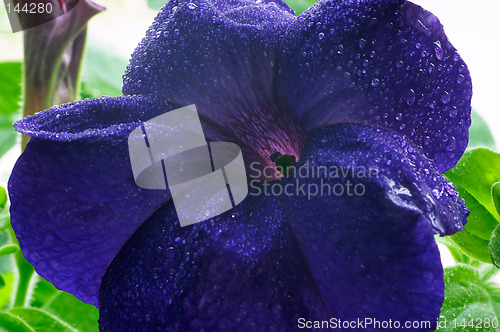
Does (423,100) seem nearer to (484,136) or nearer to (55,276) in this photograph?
(55,276)

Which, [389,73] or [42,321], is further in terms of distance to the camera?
[42,321]

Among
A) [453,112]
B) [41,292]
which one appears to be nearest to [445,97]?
[453,112]

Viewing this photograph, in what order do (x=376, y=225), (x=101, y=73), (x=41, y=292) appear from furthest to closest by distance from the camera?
1. (x=101, y=73)
2. (x=41, y=292)
3. (x=376, y=225)

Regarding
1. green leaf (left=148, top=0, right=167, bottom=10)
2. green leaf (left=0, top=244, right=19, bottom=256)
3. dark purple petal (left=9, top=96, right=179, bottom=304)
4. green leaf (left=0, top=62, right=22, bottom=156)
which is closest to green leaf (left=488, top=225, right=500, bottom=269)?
dark purple petal (left=9, top=96, right=179, bottom=304)

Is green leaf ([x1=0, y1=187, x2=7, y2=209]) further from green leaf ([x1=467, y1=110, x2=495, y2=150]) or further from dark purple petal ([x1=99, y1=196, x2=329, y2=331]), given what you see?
green leaf ([x1=467, y1=110, x2=495, y2=150])

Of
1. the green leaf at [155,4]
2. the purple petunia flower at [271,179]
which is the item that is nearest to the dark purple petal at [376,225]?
the purple petunia flower at [271,179]

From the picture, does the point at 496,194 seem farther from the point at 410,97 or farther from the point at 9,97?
the point at 9,97

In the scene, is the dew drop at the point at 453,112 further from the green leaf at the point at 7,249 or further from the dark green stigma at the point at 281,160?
the green leaf at the point at 7,249
